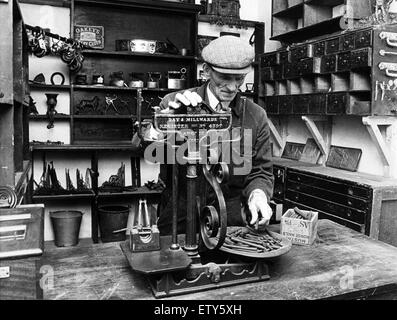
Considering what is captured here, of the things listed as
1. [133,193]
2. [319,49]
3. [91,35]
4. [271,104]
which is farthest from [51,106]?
[319,49]

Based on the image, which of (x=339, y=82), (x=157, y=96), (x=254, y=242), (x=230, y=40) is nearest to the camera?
(x=254, y=242)

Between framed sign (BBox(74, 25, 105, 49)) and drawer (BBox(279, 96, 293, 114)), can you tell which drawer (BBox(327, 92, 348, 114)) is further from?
framed sign (BBox(74, 25, 105, 49))

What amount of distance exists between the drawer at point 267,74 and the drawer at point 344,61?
3.99ft

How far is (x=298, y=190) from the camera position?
4402 millimetres

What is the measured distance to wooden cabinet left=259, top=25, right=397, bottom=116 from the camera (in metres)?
3.58

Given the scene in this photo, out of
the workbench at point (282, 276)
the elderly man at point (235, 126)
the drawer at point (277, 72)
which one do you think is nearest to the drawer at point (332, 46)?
the drawer at point (277, 72)

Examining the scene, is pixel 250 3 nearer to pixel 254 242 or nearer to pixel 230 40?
pixel 230 40

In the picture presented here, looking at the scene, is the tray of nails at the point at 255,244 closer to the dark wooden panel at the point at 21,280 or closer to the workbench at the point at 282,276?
the workbench at the point at 282,276

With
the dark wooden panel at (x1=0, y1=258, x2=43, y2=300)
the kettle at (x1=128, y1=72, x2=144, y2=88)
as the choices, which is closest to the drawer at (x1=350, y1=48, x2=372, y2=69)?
the kettle at (x1=128, y1=72, x2=144, y2=88)

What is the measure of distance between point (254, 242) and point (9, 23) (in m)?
1.60

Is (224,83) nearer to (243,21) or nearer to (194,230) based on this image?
(194,230)

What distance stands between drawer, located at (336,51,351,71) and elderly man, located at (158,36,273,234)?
1846 mm
